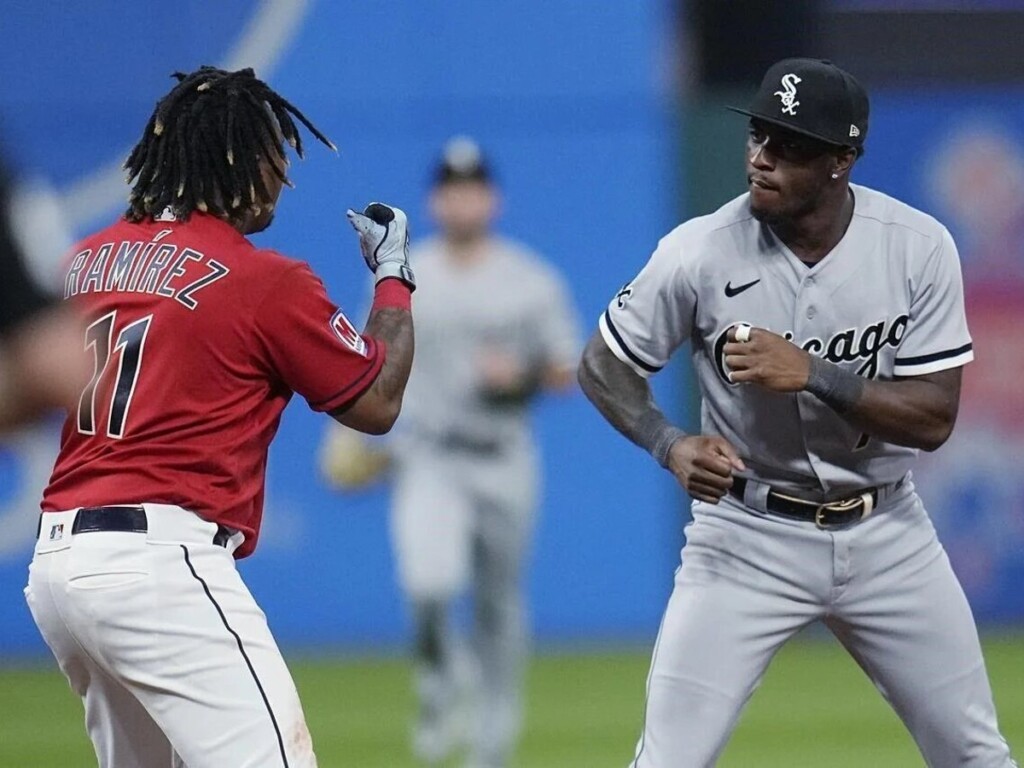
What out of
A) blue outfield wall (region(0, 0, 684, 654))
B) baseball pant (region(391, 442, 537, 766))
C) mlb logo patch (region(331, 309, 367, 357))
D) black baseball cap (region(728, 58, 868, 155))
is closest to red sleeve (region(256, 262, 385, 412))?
mlb logo patch (region(331, 309, 367, 357))

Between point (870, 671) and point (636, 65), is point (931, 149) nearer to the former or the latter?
point (636, 65)

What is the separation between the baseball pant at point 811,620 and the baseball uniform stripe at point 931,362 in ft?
1.33

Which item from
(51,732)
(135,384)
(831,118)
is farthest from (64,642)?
(51,732)

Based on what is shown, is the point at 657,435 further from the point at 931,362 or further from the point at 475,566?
the point at 475,566

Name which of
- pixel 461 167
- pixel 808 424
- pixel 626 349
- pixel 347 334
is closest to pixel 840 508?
pixel 808 424

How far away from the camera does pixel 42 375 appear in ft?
9.34

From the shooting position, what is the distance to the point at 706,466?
16.5 ft

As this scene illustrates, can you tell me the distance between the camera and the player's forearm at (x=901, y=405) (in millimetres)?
5102

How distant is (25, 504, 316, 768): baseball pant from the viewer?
445cm

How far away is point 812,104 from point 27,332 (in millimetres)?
2795

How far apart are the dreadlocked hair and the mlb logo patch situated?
0.36m

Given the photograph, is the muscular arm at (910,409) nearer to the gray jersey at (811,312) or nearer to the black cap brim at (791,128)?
the gray jersey at (811,312)

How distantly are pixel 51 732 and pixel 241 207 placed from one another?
5.05 metres

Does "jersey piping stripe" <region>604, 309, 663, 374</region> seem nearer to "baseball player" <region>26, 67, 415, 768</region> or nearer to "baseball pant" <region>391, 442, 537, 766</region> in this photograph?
"baseball player" <region>26, 67, 415, 768</region>
